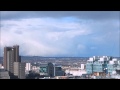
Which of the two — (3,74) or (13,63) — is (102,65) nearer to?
(13,63)

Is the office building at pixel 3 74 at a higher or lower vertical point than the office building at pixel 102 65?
lower

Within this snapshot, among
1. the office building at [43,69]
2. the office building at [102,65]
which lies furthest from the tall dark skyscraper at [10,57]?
the office building at [102,65]

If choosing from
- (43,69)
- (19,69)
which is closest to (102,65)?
(43,69)

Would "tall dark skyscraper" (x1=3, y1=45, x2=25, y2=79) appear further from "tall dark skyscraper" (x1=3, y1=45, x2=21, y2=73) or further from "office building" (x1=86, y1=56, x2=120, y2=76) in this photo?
"office building" (x1=86, y1=56, x2=120, y2=76)

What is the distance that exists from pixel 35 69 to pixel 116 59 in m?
0.90

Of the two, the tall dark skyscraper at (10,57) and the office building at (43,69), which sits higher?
the tall dark skyscraper at (10,57)

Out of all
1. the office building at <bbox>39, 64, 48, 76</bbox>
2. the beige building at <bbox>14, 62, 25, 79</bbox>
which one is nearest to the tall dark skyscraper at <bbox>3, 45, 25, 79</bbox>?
the beige building at <bbox>14, 62, 25, 79</bbox>

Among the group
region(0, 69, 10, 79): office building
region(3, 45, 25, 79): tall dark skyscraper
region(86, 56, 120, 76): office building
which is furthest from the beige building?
region(86, 56, 120, 76): office building

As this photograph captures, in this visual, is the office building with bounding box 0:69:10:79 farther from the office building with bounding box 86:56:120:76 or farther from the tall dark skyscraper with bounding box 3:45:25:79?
the office building with bounding box 86:56:120:76

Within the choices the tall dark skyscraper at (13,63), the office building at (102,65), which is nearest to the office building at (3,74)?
the tall dark skyscraper at (13,63)

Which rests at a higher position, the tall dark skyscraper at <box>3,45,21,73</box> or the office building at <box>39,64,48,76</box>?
the tall dark skyscraper at <box>3,45,21,73</box>

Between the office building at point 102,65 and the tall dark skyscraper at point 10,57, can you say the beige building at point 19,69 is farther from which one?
the office building at point 102,65

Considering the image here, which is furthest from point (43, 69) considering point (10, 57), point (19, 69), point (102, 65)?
point (102, 65)

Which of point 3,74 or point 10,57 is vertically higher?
point 10,57
